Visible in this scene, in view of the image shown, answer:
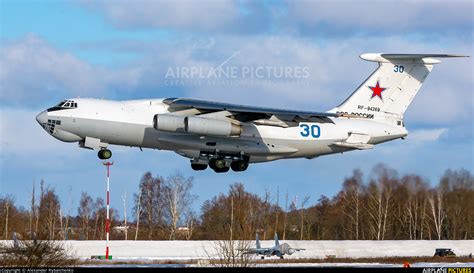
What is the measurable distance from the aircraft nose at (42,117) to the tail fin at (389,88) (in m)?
8.44

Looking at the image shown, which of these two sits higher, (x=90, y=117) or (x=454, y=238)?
(x=90, y=117)

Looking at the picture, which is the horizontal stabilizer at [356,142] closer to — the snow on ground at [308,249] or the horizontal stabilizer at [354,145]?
the horizontal stabilizer at [354,145]

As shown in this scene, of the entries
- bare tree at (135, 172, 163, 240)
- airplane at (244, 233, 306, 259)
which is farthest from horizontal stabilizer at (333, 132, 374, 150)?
bare tree at (135, 172, 163, 240)

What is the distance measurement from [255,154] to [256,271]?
7668 millimetres

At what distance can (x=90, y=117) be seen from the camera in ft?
83.9

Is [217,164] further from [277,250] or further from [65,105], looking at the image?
[277,250]

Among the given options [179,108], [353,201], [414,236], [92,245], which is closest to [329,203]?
[414,236]

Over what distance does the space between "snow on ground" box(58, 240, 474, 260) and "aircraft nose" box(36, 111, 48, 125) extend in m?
9.17

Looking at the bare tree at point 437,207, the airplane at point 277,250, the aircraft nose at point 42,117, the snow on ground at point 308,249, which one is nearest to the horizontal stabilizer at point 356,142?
the bare tree at point 437,207

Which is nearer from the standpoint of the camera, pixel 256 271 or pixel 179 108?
pixel 256 271

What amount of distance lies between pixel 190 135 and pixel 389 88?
6.43 meters

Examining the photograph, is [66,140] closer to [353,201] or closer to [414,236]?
[353,201]

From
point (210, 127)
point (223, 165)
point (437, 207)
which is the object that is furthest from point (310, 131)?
point (437, 207)

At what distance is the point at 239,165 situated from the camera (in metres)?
27.7
